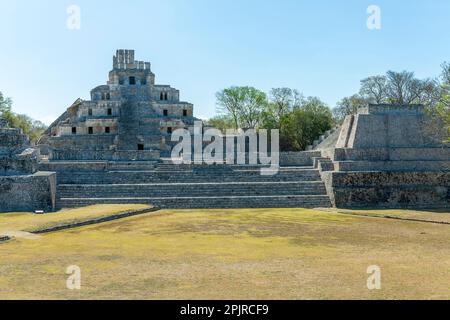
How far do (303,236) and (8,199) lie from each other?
13799mm

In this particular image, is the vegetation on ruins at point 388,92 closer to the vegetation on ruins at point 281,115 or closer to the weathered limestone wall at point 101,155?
the vegetation on ruins at point 281,115

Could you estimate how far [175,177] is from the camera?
25422mm

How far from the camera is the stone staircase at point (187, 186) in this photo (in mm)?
22422

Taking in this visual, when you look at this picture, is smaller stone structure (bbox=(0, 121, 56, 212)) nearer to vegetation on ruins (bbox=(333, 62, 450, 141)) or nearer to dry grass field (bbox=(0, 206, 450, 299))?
dry grass field (bbox=(0, 206, 450, 299))

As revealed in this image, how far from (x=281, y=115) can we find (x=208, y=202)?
30217 mm

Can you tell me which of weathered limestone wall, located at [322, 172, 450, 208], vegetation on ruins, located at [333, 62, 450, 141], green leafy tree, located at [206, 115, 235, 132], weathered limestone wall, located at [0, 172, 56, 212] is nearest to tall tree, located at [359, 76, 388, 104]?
vegetation on ruins, located at [333, 62, 450, 141]

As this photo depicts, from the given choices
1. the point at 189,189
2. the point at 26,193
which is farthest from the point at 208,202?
the point at 26,193

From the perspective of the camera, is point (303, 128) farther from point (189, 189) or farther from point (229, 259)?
point (229, 259)

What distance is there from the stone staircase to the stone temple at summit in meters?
7.43

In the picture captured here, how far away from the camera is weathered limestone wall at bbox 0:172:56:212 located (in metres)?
20.8

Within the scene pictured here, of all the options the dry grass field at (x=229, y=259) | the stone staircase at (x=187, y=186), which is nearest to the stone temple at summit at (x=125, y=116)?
the stone staircase at (x=187, y=186)

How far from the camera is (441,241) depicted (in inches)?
508
